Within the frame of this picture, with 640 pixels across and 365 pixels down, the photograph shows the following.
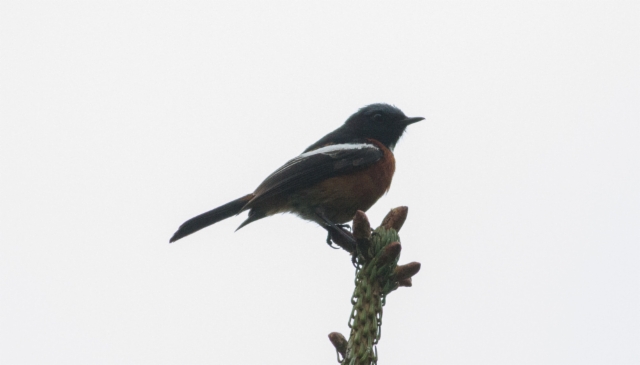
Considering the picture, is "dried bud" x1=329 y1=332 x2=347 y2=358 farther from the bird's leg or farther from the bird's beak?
the bird's beak

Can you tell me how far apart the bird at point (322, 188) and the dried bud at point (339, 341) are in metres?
2.83

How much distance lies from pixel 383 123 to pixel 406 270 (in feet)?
13.6

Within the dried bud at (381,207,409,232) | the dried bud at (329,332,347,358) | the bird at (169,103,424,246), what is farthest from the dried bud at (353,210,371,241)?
the bird at (169,103,424,246)

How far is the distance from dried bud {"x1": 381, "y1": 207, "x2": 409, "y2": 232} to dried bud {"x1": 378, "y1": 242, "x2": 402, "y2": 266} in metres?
0.29

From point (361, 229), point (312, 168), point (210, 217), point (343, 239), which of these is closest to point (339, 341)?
point (361, 229)

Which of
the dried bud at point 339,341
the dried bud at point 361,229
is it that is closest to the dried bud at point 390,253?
the dried bud at point 361,229

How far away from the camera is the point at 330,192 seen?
5852 millimetres

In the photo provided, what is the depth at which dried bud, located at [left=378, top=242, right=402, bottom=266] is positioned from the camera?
3014mm

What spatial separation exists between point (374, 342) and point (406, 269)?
365 millimetres

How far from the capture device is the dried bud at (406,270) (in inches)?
118

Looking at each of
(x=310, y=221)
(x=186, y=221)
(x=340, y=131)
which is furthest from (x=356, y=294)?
(x=340, y=131)

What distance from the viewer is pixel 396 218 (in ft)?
11.0

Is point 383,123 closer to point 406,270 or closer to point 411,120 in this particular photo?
point 411,120

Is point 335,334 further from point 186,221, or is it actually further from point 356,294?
point 186,221
